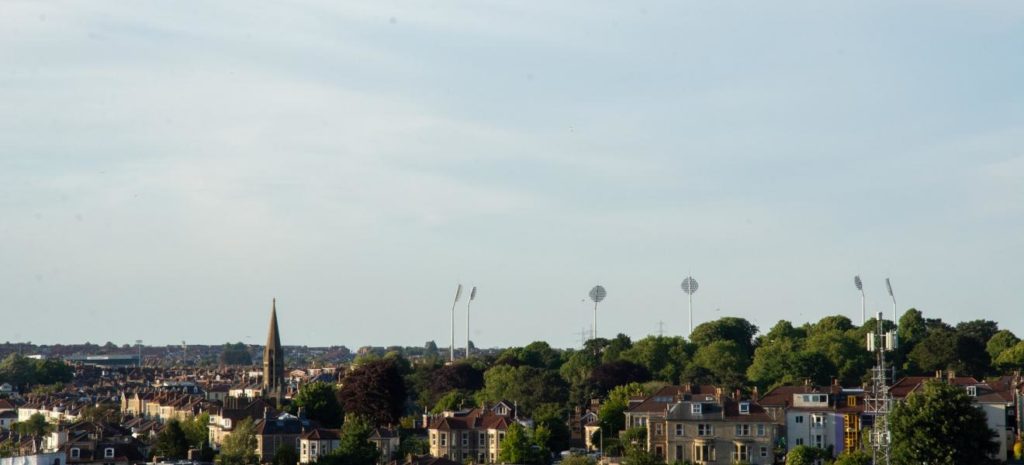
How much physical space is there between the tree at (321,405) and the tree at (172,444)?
1111 centimetres

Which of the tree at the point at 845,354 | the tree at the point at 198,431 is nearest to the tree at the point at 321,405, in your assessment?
the tree at the point at 198,431

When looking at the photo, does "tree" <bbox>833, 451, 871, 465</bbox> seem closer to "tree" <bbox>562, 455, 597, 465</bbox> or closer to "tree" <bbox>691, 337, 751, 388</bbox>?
"tree" <bbox>562, 455, 597, 465</bbox>

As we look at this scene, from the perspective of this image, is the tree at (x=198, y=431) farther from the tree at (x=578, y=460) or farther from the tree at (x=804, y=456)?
the tree at (x=804, y=456)

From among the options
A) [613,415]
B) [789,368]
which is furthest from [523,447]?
[789,368]

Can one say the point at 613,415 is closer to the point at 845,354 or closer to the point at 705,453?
the point at 705,453

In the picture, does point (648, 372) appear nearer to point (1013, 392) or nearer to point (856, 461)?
point (1013, 392)

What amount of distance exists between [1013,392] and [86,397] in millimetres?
104319

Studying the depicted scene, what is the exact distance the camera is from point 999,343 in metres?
119

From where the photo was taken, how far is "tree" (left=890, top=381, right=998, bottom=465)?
232 ft

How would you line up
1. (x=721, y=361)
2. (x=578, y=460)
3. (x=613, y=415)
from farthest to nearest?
(x=721, y=361) → (x=613, y=415) → (x=578, y=460)

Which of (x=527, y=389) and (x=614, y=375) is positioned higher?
(x=614, y=375)

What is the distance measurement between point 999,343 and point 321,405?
48636 mm

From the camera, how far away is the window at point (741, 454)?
81.1m

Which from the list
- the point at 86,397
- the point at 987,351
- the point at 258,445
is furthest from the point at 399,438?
the point at 86,397
